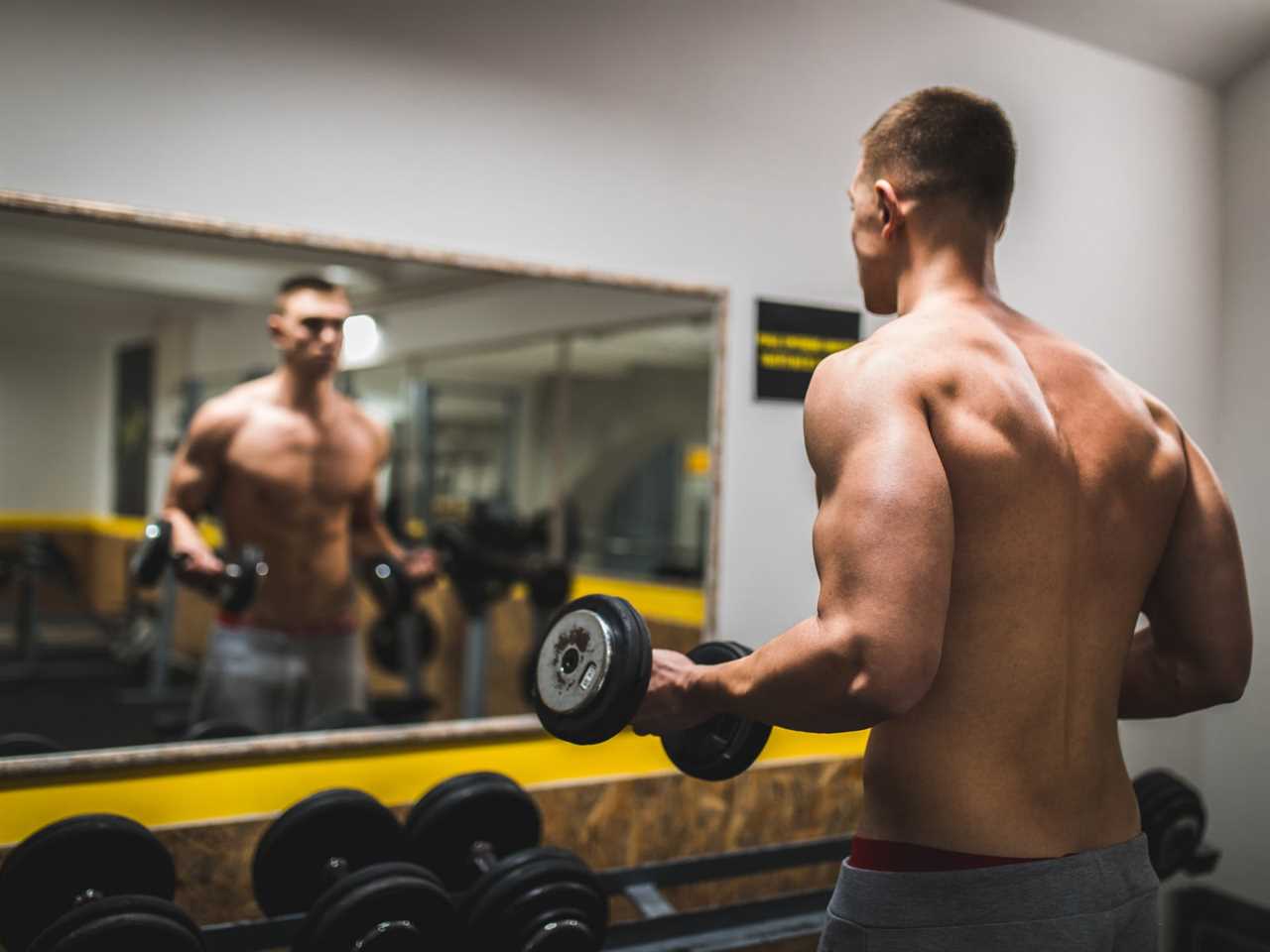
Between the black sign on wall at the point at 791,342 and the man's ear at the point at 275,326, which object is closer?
the man's ear at the point at 275,326

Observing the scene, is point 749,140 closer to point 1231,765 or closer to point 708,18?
point 708,18

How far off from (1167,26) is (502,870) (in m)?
2.75

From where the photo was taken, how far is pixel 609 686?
1.21 meters

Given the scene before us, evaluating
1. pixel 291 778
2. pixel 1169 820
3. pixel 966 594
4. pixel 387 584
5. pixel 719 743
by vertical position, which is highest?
pixel 966 594

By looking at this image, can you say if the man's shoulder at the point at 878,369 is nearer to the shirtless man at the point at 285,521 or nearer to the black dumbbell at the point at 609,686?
the black dumbbell at the point at 609,686

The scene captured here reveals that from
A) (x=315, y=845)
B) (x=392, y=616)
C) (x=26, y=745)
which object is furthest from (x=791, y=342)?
(x=26, y=745)

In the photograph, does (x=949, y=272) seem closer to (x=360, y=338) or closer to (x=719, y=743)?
(x=719, y=743)

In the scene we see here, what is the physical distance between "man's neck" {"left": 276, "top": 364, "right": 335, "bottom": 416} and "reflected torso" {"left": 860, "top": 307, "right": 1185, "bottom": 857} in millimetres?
1571

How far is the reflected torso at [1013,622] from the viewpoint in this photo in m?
1.16

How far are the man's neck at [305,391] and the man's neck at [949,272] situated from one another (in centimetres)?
152

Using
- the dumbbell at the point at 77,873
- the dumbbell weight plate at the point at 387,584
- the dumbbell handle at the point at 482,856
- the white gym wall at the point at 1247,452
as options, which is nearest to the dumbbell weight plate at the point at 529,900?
the dumbbell handle at the point at 482,856

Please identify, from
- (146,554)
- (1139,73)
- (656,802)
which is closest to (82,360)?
(146,554)

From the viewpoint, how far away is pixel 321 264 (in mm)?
2197

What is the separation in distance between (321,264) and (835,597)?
1476 millimetres
